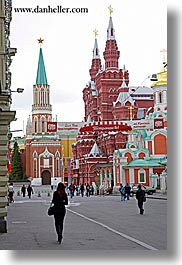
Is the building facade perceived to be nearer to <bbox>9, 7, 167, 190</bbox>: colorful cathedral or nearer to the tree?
<bbox>9, 7, 167, 190</bbox>: colorful cathedral

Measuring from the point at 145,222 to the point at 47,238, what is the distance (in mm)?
3380

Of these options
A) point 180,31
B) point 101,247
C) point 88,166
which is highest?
point 180,31

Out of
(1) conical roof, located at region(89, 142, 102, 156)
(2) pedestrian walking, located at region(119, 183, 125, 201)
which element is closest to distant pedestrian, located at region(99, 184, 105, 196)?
(2) pedestrian walking, located at region(119, 183, 125, 201)

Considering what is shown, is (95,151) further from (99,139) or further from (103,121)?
(103,121)

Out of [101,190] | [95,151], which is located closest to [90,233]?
[101,190]

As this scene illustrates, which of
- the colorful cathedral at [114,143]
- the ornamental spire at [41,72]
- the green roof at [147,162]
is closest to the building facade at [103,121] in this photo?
the colorful cathedral at [114,143]

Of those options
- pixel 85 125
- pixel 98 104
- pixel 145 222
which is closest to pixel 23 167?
pixel 98 104

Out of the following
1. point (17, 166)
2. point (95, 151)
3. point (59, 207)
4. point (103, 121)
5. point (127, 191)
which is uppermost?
point (103, 121)

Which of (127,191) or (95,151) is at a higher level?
(95,151)

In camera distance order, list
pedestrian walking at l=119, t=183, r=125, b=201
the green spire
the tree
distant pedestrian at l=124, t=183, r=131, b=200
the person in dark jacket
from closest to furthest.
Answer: the person in dark jacket, the green spire, distant pedestrian at l=124, t=183, r=131, b=200, pedestrian walking at l=119, t=183, r=125, b=201, the tree

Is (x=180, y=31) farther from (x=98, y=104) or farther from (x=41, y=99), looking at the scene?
(x=98, y=104)

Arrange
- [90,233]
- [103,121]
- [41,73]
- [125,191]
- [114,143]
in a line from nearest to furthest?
1. [41,73]
2. [90,233]
3. [103,121]
4. [125,191]
5. [114,143]

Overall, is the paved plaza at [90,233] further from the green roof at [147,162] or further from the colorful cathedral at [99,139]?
the green roof at [147,162]

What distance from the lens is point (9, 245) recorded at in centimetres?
998
